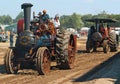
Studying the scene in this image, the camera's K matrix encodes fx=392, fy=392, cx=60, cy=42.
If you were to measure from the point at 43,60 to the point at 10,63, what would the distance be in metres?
1.14

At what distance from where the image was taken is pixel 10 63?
518 inches

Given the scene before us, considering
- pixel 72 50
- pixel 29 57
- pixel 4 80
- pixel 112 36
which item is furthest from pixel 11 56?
pixel 112 36

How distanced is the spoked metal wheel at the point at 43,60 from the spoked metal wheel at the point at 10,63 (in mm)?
1038

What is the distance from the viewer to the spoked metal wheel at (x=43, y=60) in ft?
41.5

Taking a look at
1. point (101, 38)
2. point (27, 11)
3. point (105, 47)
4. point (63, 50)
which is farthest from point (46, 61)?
point (101, 38)

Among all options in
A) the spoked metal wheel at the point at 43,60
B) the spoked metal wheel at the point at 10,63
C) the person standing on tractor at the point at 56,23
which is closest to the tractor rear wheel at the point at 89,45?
the person standing on tractor at the point at 56,23

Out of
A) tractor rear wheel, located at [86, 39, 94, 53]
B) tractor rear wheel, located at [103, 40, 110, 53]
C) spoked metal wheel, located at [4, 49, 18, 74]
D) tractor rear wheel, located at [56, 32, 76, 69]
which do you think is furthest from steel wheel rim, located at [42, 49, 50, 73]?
tractor rear wheel, located at [86, 39, 94, 53]

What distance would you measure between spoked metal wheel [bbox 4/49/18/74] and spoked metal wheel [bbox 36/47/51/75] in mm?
1038

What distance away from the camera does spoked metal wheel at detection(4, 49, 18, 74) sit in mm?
13125

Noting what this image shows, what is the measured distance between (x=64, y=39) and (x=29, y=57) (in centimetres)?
158

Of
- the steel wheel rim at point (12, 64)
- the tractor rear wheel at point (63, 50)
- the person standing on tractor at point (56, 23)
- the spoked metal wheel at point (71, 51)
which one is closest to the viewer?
the steel wheel rim at point (12, 64)

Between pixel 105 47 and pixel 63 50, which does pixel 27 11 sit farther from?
pixel 105 47

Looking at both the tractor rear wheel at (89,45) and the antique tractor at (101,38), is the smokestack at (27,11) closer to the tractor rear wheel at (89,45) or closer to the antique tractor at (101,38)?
the antique tractor at (101,38)

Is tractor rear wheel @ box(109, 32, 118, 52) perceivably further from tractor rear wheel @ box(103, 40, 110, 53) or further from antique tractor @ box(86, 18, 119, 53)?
tractor rear wheel @ box(103, 40, 110, 53)
